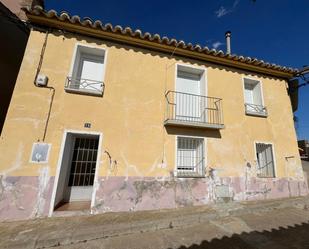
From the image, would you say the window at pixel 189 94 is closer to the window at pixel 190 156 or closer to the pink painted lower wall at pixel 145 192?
the window at pixel 190 156

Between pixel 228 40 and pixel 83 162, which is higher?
pixel 228 40

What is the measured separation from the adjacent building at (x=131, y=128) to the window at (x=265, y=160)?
4 centimetres

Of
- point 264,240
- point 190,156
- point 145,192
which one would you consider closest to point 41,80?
point 145,192

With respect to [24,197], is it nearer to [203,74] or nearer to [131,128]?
[131,128]

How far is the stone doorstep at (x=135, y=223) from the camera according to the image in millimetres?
3191

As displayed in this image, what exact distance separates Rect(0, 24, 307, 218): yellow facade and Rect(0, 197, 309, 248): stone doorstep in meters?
1.01

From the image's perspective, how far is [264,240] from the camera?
350 centimetres

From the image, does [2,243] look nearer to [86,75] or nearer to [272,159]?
[86,75]

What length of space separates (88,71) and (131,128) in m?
2.51

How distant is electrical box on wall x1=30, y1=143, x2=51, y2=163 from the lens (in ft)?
14.4

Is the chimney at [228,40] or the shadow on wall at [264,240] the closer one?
the shadow on wall at [264,240]

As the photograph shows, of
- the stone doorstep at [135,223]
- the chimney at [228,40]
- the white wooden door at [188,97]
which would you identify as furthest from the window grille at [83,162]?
the chimney at [228,40]

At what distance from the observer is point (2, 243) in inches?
120

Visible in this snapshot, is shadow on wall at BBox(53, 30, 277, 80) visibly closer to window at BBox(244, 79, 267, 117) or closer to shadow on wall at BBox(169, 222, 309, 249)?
window at BBox(244, 79, 267, 117)
